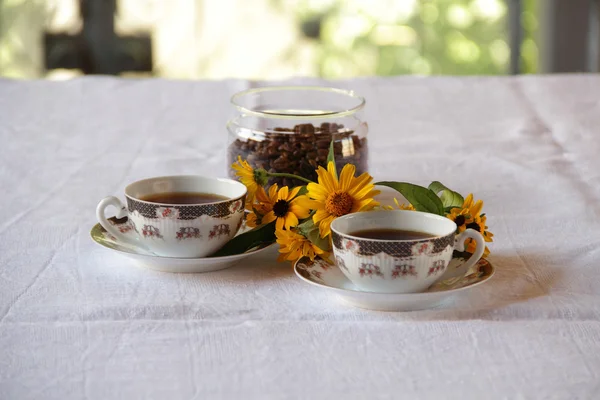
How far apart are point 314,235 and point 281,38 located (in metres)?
2.81

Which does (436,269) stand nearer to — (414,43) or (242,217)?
(242,217)

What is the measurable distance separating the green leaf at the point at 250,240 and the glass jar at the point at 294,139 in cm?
10

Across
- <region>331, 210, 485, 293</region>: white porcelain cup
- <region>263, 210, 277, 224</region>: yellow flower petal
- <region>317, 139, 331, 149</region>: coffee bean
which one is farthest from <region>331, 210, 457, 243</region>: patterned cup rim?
<region>317, 139, 331, 149</region>: coffee bean

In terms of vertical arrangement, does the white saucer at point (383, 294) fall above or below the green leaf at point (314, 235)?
below

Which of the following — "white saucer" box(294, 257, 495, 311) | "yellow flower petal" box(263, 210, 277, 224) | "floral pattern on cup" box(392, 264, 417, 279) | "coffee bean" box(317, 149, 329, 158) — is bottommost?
"white saucer" box(294, 257, 495, 311)

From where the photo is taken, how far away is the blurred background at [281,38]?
11.2 feet

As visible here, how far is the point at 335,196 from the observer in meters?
0.77

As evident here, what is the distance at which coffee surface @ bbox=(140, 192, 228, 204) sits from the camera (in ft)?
2.77

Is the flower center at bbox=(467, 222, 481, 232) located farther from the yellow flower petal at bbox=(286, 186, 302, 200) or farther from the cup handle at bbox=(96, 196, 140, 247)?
the cup handle at bbox=(96, 196, 140, 247)

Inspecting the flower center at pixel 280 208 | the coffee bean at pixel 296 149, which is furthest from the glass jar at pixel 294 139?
the flower center at pixel 280 208

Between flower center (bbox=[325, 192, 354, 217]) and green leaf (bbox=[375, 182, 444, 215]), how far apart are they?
0.12ft

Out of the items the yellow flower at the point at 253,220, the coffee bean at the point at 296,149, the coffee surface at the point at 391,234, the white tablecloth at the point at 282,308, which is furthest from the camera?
the coffee bean at the point at 296,149

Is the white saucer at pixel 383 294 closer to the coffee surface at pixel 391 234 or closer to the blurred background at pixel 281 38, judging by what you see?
the coffee surface at pixel 391 234

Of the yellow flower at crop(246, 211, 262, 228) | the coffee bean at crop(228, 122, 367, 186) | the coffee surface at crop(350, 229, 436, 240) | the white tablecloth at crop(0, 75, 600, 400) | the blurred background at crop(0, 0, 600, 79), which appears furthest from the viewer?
the blurred background at crop(0, 0, 600, 79)
